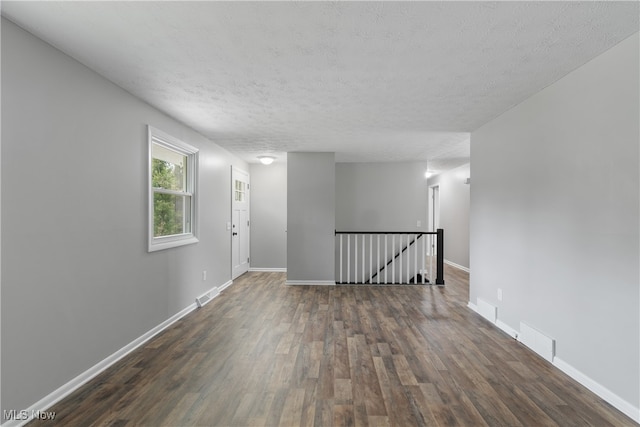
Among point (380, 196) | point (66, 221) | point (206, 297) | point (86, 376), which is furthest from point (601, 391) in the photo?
point (380, 196)

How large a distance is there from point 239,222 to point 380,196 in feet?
10.3

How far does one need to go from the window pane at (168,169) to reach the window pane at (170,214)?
0.14 meters

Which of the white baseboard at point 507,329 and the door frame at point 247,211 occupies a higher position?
the door frame at point 247,211

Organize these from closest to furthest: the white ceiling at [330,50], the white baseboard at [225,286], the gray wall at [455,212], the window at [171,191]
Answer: the white ceiling at [330,50]
the window at [171,191]
the white baseboard at [225,286]
the gray wall at [455,212]

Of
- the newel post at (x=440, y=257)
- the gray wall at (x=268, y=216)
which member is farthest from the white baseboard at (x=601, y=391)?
the gray wall at (x=268, y=216)

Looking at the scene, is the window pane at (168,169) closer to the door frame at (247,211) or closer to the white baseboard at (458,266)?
the door frame at (247,211)

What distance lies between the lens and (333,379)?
2.48m

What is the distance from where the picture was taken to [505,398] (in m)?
2.24

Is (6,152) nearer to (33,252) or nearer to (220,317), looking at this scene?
(33,252)

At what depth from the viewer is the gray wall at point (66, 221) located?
1887 mm

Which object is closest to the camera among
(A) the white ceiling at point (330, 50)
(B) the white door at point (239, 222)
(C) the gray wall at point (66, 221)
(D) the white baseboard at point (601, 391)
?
(A) the white ceiling at point (330, 50)

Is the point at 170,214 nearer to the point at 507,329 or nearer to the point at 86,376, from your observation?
the point at 86,376

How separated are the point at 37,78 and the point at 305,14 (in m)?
1.76

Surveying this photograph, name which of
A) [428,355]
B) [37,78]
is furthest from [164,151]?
[428,355]
